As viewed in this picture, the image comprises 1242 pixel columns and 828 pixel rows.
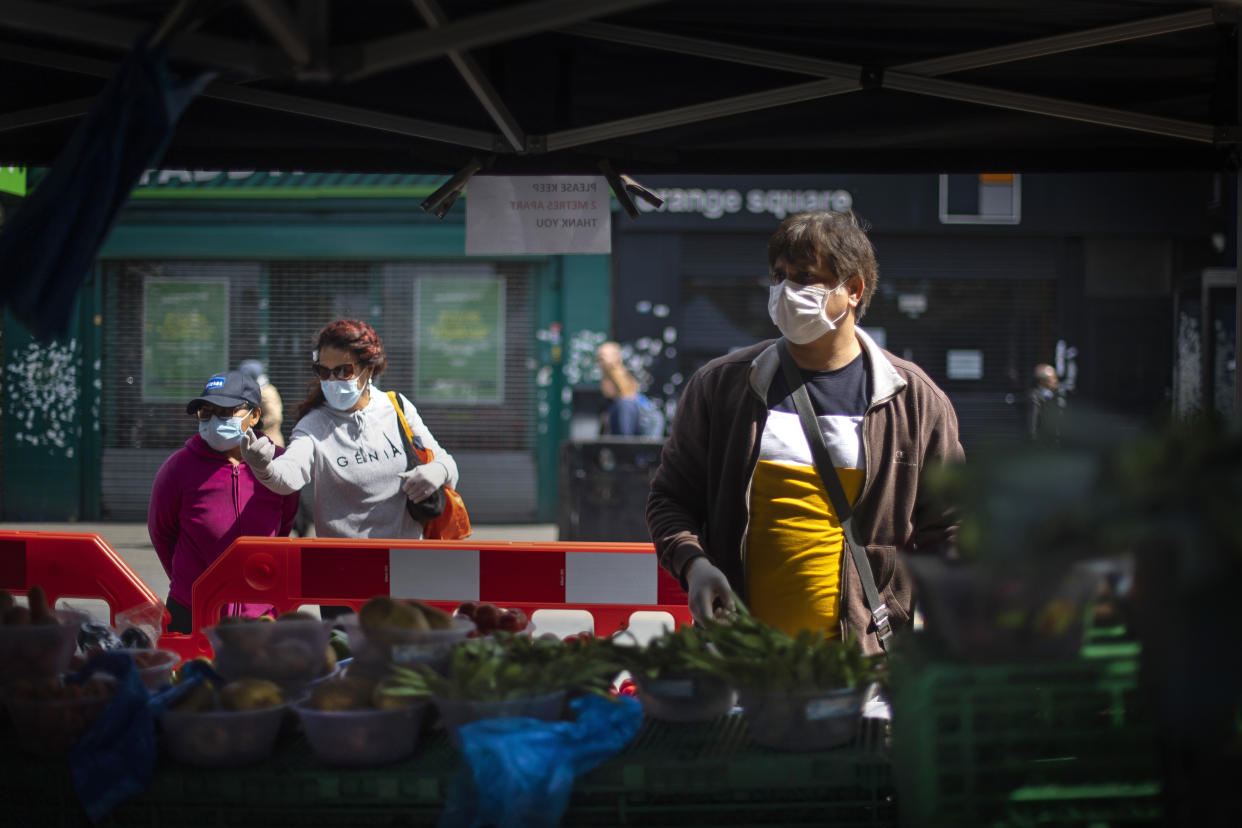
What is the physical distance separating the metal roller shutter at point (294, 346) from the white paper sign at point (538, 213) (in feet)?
32.3

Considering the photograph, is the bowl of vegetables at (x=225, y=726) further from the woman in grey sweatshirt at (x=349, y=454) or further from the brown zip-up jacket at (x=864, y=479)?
the woman in grey sweatshirt at (x=349, y=454)

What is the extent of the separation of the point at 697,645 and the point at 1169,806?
1030 mm

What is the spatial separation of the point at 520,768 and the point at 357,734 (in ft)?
1.24

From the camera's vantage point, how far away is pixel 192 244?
14062 mm

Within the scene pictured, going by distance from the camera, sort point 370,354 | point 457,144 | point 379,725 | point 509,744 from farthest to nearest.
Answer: point 370,354 < point 457,144 < point 379,725 < point 509,744

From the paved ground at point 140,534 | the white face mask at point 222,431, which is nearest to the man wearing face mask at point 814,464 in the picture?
the white face mask at point 222,431

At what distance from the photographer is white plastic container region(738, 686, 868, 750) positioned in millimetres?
2270

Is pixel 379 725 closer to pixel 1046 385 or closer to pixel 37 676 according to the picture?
pixel 37 676

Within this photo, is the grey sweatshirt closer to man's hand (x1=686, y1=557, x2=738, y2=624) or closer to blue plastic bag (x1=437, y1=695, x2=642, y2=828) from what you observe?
man's hand (x1=686, y1=557, x2=738, y2=624)

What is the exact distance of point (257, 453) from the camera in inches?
180

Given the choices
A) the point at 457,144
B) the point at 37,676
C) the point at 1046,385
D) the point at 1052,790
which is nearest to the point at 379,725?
the point at 37,676

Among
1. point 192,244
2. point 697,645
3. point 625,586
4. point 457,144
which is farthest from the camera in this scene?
point 192,244

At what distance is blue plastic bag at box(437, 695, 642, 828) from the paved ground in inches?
356

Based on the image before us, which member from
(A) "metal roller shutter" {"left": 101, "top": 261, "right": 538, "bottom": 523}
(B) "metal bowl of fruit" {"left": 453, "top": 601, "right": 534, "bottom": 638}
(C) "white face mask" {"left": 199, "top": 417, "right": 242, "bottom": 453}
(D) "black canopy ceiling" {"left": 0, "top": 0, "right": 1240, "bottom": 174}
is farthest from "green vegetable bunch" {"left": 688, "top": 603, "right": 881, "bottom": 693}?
(A) "metal roller shutter" {"left": 101, "top": 261, "right": 538, "bottom": 523}
